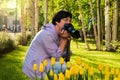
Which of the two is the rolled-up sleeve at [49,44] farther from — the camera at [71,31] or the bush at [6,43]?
the bush at [6,43]

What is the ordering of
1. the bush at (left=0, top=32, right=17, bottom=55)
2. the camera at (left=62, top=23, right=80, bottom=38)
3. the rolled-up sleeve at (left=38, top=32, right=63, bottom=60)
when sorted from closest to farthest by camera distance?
the camera at (left=62, top=23, right=80, bottom=38)
the rolled-up sleeve at (left=38, top=32, right=63, bottom=60)
the bush at (left=0, top=32, right=17, bottom=55)

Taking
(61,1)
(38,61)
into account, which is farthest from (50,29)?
(61,1)

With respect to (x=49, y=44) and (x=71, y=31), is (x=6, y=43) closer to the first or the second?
(x=49, y=44)

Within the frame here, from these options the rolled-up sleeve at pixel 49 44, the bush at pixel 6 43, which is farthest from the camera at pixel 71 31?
the bush at pixel 6 43

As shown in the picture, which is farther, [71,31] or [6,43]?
[6,43]

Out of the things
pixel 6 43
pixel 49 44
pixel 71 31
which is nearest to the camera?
pixel 71 31

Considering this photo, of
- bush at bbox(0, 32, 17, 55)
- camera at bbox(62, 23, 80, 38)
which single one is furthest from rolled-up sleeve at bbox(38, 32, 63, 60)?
bush at bbox(0, 32, 17, 55)

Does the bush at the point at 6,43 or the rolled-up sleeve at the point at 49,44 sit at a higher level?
the rolled-up sleeve at the point at 49,44

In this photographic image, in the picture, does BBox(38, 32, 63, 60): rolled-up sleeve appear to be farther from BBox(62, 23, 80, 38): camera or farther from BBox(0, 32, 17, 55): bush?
BBox(0, 32, 17, 55): bush

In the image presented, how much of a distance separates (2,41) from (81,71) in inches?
690

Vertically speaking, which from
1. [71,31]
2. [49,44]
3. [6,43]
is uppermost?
[71,31]

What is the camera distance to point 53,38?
6199 mm

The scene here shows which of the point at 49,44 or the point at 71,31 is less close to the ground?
the point at 71,31

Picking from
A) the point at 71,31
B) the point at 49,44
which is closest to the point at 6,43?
the point at 49,44
